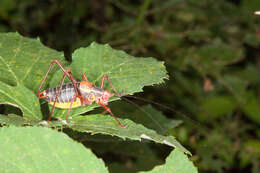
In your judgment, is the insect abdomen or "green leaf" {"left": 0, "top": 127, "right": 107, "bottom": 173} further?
the insect abdomen

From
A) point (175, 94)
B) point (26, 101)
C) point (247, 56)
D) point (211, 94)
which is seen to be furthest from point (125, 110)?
point (247, 56)

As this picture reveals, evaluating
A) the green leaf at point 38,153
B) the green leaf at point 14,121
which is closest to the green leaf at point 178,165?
the green leaf at point 38,153

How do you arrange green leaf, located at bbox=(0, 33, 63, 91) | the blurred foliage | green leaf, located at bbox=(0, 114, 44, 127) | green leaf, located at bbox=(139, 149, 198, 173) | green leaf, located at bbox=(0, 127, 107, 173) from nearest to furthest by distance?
1. green leaf, located at bbox=(0, 127, 107, 173)
2. green leaf, located at bbox=(139, 149, 198, 173)
3. green leaf, located at bbox=(0, 114, 44, 127)
4. green leaf, located at bbox=(0, 33, 63, 91)
5. the blurred foliage

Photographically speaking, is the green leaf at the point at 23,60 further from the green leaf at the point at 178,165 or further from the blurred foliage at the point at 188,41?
the blurred foliage at the point at 188,41

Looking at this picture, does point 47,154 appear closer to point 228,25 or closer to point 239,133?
point 239,133

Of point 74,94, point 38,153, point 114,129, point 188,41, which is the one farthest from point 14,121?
point 188,41

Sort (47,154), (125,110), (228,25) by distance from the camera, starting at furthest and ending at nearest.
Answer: (228,25)
(125,110)
(47,154)

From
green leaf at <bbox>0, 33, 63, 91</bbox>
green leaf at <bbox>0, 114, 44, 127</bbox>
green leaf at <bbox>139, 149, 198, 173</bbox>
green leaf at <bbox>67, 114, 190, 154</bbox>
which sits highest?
green leaf at <bbox>0, 33, 63, 91</bbox>

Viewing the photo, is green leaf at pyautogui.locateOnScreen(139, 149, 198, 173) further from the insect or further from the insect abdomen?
the insect abdomen

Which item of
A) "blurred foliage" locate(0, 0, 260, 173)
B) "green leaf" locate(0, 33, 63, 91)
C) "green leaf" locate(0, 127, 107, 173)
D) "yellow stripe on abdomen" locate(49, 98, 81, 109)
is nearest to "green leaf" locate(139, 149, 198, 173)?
"green leaf" locate(0, 127, 107, 173)
